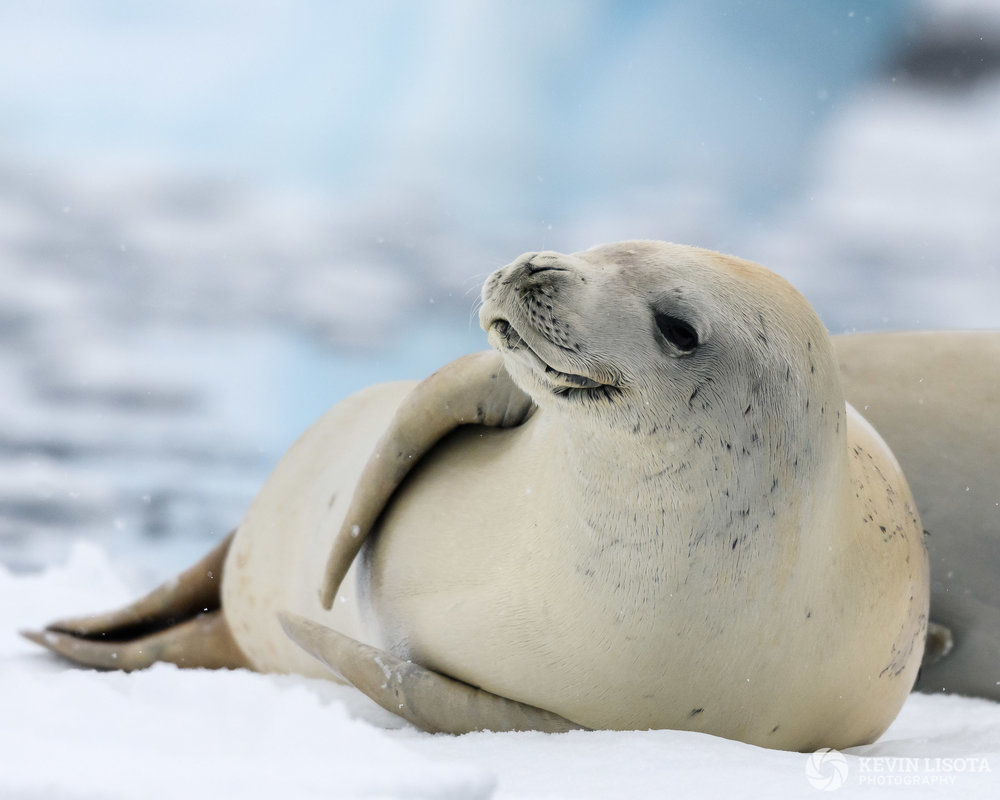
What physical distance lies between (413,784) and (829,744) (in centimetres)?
89

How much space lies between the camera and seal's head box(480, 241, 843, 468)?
1371 millimetres

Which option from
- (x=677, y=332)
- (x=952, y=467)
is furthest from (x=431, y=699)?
(x=952, y=467)

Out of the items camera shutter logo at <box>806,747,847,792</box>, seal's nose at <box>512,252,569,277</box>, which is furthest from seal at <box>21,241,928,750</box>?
camera shutter logo at <box>806,747,847,792</box>

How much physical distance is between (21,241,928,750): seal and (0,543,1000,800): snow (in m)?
0.08

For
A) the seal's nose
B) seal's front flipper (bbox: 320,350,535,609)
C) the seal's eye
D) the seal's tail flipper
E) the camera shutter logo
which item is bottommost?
the seal's tail flipper

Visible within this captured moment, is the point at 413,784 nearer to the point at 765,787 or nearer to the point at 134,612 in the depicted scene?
the point at 765,787

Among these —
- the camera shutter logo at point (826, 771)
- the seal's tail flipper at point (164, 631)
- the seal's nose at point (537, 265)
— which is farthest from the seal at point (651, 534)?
the seal's tail flipper at point (164, 631)

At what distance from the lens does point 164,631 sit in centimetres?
266

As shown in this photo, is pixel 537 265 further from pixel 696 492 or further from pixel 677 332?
pixel 696 492

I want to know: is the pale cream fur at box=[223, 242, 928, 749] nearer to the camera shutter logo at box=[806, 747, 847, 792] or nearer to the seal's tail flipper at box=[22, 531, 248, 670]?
the camera shutter logo at box=[806, 747, 847, 792]

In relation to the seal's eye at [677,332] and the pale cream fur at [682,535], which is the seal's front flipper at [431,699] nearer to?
the pale cream fur at [682,535]

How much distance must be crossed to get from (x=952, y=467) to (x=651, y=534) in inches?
46.6

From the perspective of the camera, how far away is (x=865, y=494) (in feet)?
5.40

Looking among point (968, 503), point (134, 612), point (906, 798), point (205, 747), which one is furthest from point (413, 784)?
point (134, 612)
